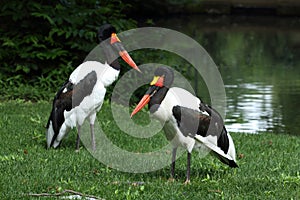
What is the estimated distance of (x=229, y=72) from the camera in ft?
55.9

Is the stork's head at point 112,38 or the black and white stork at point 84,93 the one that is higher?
the stork's head at point 112,38

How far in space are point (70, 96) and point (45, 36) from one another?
5092mm

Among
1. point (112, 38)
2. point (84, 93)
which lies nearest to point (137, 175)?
point (84, 93)

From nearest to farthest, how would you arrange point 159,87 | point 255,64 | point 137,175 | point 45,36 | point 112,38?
point 159,87, point 137,175, point 112,38, point 45,36, point 255,64

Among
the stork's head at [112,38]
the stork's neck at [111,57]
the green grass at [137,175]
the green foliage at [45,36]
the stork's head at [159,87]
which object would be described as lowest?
the green foliage at [45,36]

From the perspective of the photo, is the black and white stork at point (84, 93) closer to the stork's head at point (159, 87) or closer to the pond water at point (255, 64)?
the stork's head at point (159, 87)

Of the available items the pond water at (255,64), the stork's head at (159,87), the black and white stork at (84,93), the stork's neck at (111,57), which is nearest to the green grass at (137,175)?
the black and white stork at (84,93)

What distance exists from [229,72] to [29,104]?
7.47m

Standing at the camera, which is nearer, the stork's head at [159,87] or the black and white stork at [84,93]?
the stork's head at [159,87]

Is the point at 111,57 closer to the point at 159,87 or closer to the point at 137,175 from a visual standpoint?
the point at 137,175

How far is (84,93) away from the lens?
7.31 m

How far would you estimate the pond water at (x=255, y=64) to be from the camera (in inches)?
448

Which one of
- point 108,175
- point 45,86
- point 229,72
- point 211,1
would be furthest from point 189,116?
point 211,1

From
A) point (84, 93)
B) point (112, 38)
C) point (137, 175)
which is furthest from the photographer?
point (112, 38)
